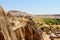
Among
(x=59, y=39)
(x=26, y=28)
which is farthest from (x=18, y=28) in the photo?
(x=59, y=39)

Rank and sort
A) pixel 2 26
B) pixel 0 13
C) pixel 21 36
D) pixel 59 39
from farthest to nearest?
pixel 59 39, pixel 21 36, pixel 0 13, pixel 2 26

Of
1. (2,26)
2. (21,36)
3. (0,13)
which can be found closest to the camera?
(2,26)

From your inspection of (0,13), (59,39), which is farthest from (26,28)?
(59,39)

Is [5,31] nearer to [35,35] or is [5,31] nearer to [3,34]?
[3,34]

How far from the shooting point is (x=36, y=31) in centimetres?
1077

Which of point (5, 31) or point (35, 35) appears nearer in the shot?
point (5, 31)

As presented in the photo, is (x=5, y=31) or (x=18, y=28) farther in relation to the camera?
(x=18, y=28)


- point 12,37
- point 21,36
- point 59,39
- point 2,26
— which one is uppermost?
point 2,26

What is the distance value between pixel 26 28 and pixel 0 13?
13.2 ft

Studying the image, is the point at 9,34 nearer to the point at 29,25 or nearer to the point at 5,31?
the point at 5,31

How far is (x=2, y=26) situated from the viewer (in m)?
6.35

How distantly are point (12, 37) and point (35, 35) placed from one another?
4191 millimetres

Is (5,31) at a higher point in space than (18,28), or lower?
higher

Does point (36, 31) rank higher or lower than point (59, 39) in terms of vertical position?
higher
